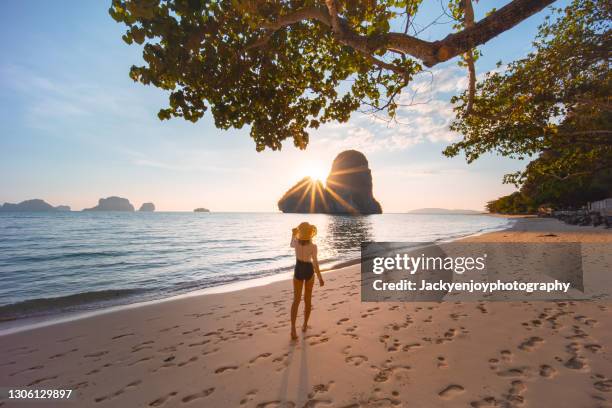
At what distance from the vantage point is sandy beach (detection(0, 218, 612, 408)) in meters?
3.62

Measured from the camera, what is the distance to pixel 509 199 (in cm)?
12000

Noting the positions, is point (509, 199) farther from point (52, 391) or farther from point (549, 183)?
point (52, 391)

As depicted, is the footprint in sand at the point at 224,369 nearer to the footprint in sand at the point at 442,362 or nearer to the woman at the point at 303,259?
the woman at the point at 303,259

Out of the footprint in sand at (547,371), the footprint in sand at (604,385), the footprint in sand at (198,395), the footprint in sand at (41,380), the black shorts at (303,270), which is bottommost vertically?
the footprint in sand at (41,380)

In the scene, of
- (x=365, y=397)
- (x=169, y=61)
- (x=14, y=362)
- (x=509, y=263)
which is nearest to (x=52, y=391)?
Result: (x=14, y=362)

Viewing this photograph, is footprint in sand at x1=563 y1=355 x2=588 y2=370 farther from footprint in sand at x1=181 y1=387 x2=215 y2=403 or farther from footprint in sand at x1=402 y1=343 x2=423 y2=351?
footprint in sand at x1=181 y1=387 x2=215 y2=403

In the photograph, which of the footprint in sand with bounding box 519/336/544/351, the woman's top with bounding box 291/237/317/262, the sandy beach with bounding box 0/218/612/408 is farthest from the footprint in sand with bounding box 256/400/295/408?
the footprint in sand with bounding box 519/336/544/351

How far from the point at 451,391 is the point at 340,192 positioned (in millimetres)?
167708

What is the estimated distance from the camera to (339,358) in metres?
4.66

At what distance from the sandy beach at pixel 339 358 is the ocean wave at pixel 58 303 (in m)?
3.20

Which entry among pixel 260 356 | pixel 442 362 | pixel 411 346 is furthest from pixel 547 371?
pixel 260 356

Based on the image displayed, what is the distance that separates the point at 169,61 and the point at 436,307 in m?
8.02

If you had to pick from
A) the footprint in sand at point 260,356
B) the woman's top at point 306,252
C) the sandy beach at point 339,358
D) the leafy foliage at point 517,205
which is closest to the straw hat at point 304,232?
the woman's top at point 306,252

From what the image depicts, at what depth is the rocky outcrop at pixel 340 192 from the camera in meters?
164
